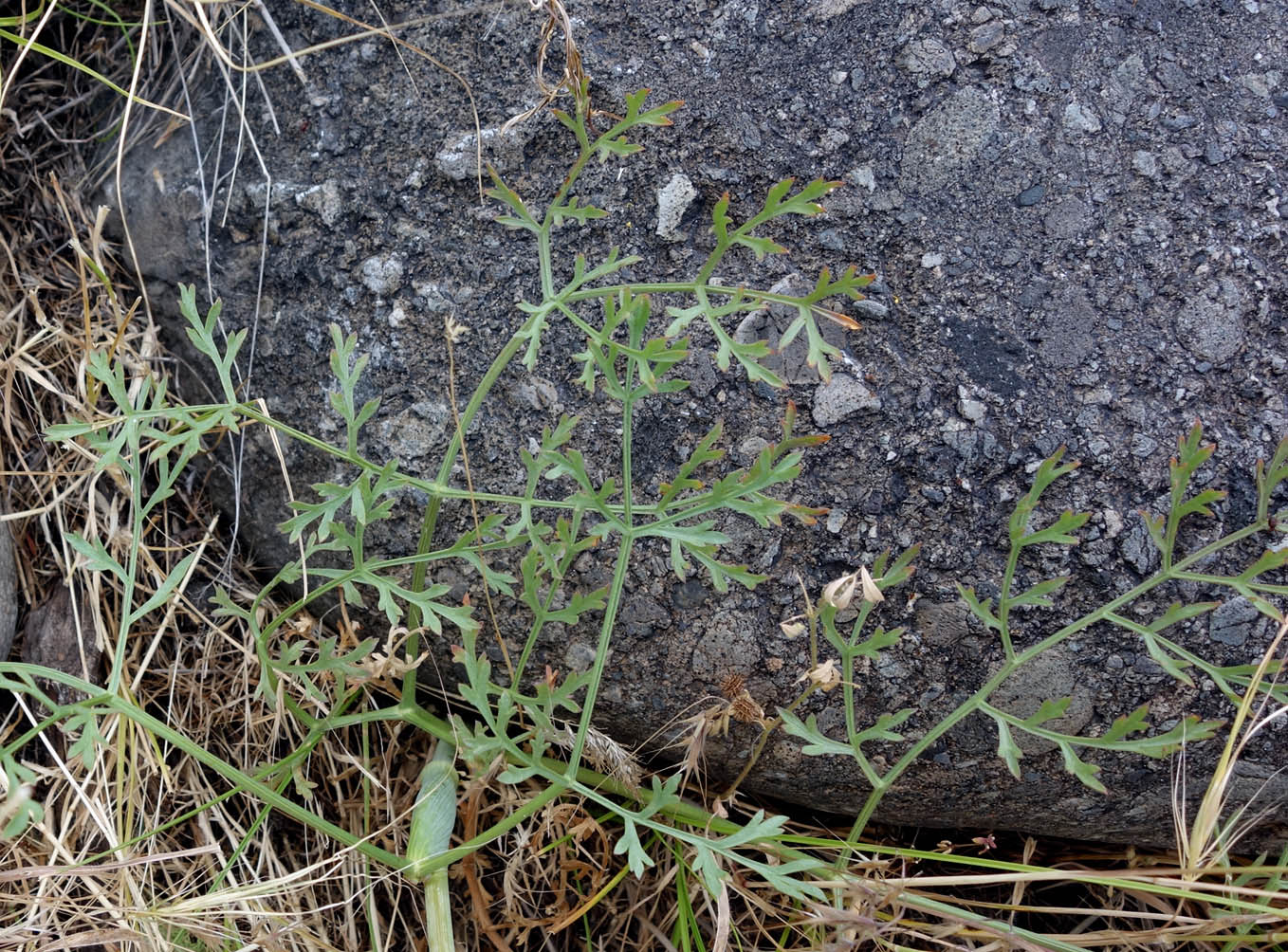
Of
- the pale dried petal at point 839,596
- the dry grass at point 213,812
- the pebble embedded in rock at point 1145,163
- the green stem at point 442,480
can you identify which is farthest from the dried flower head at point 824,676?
the pebble embedded in rock at point 1145,163

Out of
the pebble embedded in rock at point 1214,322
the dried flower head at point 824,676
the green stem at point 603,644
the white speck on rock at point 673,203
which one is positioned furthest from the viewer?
the white speck on rock at point 673,203

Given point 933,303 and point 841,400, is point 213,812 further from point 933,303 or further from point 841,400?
point 933,303

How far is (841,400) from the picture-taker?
1.90 m

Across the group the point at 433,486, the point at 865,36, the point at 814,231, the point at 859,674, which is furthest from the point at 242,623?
the point at 865,36

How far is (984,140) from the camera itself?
1912 millimetres

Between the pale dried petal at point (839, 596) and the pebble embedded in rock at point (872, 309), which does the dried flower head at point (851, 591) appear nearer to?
the pale dried petal at point (839, 596)

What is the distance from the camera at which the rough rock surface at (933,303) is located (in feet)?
6.05

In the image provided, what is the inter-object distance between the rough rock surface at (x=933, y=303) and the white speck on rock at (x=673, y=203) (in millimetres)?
13

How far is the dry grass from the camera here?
1.88 m

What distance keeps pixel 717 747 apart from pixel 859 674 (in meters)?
0.31

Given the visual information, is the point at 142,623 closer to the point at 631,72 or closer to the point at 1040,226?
the point at 631,72

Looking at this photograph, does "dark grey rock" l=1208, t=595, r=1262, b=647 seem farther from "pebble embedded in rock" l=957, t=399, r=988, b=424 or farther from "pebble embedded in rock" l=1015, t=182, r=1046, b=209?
"pebble embedded in rock" l=1015, t=182, r=1046, b=209

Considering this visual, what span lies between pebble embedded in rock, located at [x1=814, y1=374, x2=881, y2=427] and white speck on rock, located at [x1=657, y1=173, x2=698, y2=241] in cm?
40

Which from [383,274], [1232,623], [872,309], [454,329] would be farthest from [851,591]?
[383,274]
